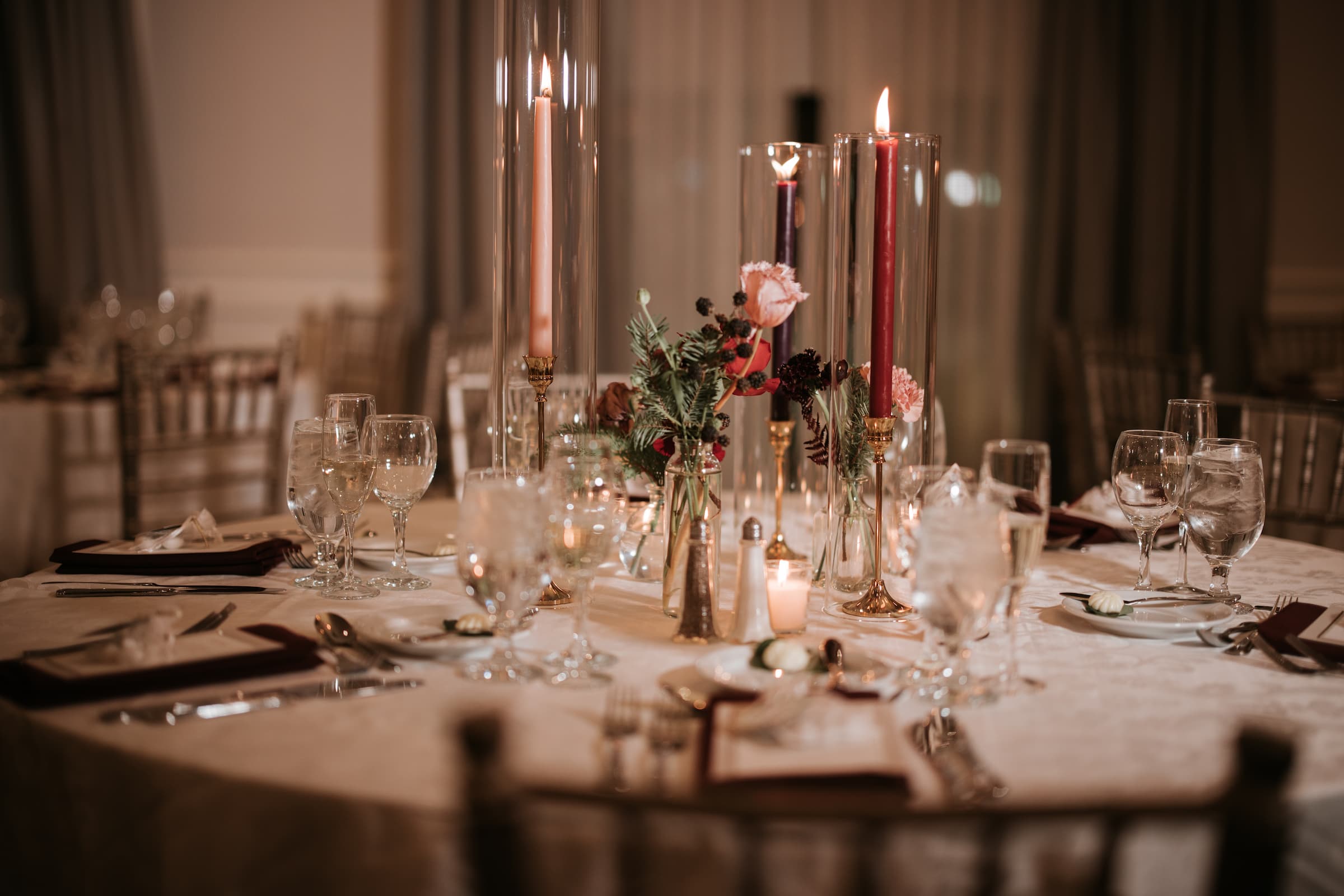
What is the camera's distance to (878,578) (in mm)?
1287

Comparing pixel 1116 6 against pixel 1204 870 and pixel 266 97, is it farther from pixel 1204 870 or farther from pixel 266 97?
pixel 1204 870

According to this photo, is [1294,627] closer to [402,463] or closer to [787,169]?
[787,169]

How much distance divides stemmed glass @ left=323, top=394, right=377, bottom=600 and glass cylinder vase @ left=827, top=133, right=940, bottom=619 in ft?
1.85

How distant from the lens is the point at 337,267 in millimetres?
4906

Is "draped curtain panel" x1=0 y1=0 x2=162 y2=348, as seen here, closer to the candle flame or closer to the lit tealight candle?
the candle flame

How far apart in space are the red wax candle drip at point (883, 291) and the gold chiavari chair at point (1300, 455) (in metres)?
1.05

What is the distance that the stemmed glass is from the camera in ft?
4.23

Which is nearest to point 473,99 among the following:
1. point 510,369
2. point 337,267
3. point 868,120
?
point 337,267

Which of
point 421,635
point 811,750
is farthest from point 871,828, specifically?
point 421,635

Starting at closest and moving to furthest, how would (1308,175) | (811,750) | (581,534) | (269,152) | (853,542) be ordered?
1. (811,750)
2. (581,534)
3. (853,542)
4. (1308,175)
5. (269,152)

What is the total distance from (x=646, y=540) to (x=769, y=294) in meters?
0.39

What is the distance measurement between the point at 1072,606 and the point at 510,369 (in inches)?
30.8

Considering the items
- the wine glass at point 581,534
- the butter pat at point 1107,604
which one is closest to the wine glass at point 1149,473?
the butter pat at point 1107,604

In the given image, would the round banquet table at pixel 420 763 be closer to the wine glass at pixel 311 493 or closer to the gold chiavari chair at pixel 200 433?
the wine glass at pixel 311 493
